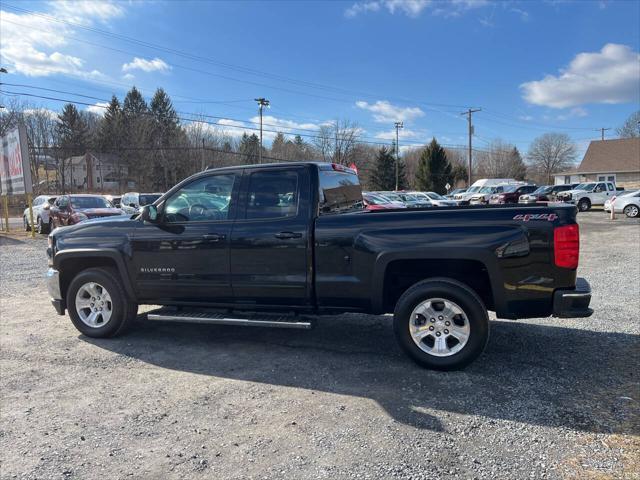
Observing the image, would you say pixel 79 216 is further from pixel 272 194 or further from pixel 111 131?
pixel 111 131

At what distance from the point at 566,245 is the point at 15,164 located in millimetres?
21854

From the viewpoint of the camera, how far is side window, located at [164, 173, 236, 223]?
4992 mm

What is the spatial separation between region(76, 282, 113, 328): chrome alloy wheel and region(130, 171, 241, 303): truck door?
54cm

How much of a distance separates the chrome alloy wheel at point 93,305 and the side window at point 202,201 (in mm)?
1288

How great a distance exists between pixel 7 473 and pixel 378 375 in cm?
286

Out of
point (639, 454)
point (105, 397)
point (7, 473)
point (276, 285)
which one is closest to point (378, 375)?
point (276, 285)

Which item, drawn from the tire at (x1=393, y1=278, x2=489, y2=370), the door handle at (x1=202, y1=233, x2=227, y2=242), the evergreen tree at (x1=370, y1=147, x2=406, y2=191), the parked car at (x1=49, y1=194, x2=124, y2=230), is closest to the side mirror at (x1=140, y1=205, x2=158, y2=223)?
the door handle at (x1=202, y1=233, x2=227, y2=242)

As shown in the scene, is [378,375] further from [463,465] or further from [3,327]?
[3,327]

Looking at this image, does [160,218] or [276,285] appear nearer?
[276,285]

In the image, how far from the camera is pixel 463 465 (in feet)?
9.37

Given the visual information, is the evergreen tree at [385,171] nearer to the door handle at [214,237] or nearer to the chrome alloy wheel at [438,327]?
the door handle at [214,237]

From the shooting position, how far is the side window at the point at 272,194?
15.6ft

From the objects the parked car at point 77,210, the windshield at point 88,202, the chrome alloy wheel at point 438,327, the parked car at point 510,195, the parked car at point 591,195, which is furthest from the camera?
the parked car at point 510,195

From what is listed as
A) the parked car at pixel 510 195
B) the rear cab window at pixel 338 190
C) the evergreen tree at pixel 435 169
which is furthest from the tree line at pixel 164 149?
the rear cab window at pixel 338 190
